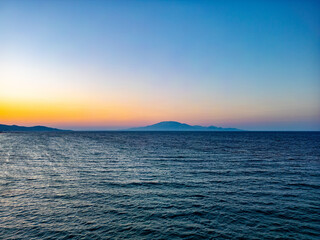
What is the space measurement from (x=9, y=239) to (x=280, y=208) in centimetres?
1801

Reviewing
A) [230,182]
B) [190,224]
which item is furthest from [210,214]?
[230,182]

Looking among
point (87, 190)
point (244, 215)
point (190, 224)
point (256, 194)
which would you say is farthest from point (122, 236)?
point (256, 194)

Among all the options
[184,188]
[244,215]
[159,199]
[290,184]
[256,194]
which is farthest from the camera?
[290,184]

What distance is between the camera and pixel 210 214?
1543cm

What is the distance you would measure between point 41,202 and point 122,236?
9056 mm

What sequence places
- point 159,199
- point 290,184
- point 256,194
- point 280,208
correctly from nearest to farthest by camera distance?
point 280,208
point 159,199
point 256,194
point 290,184

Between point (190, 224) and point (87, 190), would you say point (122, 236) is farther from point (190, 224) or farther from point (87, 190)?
point (87, 190)

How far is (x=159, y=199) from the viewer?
18500 millimetres

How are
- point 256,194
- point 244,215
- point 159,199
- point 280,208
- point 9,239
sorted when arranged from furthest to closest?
point 256,194
point 159,199
point 280,208
point 244,215
point 9,239

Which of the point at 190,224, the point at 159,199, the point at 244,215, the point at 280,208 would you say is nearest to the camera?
the point at 190,224

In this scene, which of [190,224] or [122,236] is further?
[190,224]

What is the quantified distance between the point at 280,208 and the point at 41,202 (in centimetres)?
1872

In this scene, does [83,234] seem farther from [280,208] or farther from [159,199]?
[280,208]

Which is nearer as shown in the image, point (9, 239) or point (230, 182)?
point (9, 239)
